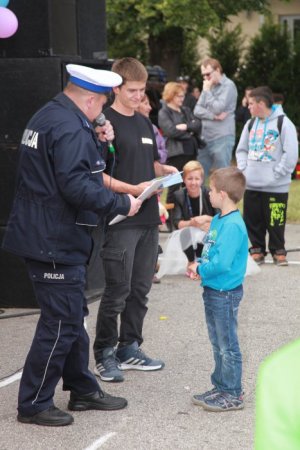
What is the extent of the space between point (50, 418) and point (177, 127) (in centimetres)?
723

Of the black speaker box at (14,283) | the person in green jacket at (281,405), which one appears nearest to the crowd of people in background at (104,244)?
the black speaker box at (14,283)

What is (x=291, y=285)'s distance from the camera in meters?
8.41

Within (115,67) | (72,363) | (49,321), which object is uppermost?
(115,67)

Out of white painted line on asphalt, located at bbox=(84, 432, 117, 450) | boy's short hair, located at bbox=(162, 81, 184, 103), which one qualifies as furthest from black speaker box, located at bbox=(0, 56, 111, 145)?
boy's short hair, located at bbox=(162, 81, 184, 103)

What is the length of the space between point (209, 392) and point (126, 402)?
1.54ft

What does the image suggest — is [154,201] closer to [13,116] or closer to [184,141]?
[13,116]

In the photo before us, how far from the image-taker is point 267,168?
934cm

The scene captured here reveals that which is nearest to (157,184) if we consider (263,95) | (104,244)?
(104,244)

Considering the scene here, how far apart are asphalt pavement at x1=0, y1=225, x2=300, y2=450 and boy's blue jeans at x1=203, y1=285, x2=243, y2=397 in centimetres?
19

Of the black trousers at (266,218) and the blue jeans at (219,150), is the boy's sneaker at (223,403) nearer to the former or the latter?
the black trousers at (266,218)

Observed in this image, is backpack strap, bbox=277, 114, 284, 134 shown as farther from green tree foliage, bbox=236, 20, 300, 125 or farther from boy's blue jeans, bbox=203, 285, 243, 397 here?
green tree foliage, bbox=236, 20, 300, 125

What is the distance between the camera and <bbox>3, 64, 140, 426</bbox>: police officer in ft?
14.5

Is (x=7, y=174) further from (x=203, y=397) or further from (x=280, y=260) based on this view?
(x=280, y=260)

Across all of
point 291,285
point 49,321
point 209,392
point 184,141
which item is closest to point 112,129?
point 49,321
